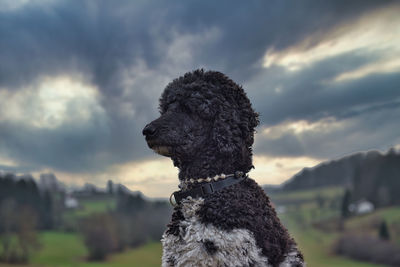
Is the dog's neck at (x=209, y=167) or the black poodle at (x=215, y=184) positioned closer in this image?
the black poodle at (x=215, y=184)

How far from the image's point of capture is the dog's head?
304 centimetres

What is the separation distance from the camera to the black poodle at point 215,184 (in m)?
2.85

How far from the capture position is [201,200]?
298 cm

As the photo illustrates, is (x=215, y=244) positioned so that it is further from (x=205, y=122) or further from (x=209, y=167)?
(x=205, y=122)

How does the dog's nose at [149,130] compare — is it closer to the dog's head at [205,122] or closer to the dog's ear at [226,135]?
the dog's head at [205,122]

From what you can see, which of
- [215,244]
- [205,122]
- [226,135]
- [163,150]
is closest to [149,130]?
[163,150]

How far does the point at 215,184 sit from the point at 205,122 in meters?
0.58

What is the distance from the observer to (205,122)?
3176mm

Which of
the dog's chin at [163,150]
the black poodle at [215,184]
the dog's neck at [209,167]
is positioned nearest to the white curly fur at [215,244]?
the black poodle at [215,184]

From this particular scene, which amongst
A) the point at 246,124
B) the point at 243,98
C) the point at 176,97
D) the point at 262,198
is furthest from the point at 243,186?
the point at 176,97

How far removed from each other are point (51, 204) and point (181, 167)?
7773 millimetres

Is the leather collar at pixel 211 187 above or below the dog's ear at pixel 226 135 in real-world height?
below

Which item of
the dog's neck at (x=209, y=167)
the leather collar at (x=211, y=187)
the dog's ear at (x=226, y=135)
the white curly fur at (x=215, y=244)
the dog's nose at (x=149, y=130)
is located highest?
the dog's nose at (x=149, y=130)

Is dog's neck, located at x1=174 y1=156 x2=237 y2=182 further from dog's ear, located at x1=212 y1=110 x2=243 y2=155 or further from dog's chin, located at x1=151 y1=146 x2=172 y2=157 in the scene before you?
dog's chin, located at x1=151 y1=146 x2=172 y2=157
